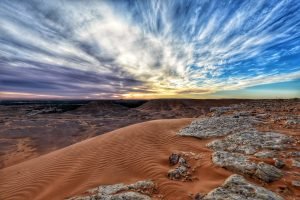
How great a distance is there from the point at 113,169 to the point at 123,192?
1.81 meters

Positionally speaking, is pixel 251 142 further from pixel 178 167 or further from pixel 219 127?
pixel 178 167

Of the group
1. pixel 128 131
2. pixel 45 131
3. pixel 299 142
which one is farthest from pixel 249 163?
pixel 45 131

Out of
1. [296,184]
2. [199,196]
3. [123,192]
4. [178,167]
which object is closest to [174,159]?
[178,167]

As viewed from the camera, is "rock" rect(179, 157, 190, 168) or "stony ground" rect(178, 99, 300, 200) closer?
"stony ground" rect(178, 99, 300, 200)

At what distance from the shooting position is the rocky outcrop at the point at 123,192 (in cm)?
471

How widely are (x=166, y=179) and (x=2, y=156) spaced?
15766 mm

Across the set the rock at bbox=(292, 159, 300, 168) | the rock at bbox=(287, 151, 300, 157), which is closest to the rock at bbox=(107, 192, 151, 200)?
the rock at bbox=(292, 159, 300, 168)

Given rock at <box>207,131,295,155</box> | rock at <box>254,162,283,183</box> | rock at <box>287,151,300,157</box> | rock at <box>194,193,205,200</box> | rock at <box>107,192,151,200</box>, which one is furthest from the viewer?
rock at <box>207,131,295,155</box>

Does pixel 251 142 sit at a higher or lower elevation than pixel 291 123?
lower

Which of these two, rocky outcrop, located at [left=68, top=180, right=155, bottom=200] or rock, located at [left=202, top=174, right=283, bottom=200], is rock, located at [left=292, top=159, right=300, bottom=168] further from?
rocky outcrop, located at [left=68, top=180, right=155, bottom=200]

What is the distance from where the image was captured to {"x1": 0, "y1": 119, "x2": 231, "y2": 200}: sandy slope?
215 inches

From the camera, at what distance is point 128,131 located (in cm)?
1076

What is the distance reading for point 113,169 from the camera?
669cm

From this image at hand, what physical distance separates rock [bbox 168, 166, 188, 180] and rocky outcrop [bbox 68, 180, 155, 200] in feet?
2.31
